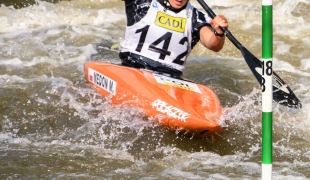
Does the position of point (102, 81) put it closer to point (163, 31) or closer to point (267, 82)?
point (163, 31)

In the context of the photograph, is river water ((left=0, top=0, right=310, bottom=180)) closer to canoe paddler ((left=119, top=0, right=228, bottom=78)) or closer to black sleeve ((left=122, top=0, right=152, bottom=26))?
canoe paddler ((left=119, top=0, right=228, bottom=78))

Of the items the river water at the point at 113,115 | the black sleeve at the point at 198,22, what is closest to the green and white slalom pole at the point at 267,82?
the river water at the point at 113,115

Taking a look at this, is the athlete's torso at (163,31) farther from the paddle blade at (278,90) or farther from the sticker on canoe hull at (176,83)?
the paddle blade at (278,90)

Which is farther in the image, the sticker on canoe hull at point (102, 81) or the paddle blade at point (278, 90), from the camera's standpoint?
the sticker on canoe hull at point (102, 81)

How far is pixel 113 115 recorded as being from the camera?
4812 millimetres

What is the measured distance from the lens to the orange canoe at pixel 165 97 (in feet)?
14.4

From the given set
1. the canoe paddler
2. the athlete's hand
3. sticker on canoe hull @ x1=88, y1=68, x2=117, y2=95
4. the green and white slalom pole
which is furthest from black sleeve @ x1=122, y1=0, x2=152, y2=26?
the green and white slalom pole

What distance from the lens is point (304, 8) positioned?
27.0 ft

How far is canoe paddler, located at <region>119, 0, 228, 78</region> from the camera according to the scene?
514 cm

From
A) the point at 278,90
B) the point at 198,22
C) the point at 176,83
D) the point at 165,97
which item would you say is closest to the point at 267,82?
the point at 278,90

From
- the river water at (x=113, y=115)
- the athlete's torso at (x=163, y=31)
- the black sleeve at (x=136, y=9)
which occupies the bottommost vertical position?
the river water at (x=113, y=115)

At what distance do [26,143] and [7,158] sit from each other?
0.31 metres

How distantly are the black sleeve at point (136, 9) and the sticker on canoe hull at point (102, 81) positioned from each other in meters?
0.51

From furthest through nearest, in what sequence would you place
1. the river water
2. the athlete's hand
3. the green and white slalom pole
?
1. the athlete's hand
2. the river water
3. the green and white slalom pole
